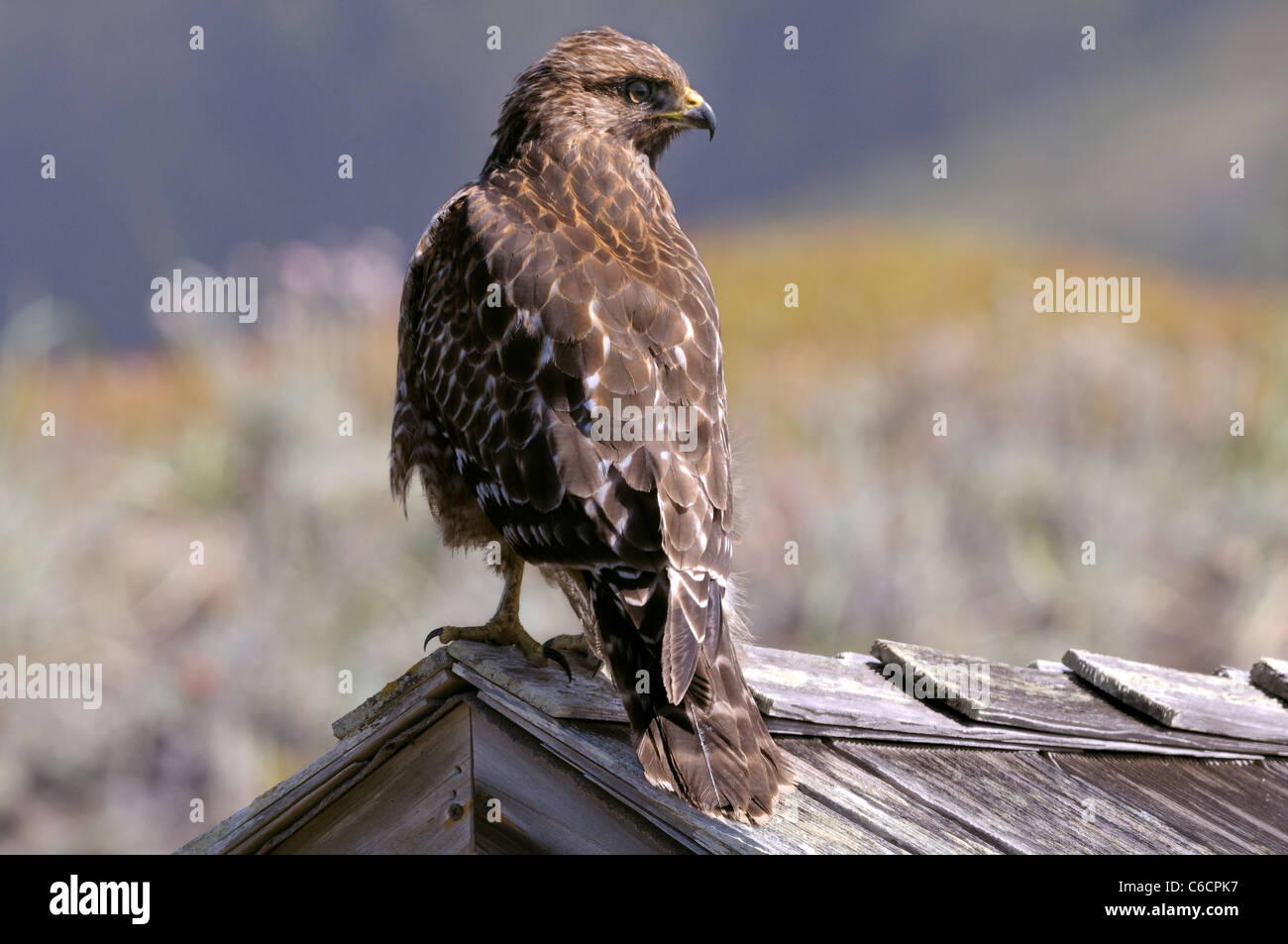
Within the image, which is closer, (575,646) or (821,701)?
(821,701)

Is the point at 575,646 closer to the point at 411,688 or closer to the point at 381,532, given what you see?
the point at 411,688

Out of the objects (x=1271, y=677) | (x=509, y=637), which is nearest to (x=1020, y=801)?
(x=509, y=637)

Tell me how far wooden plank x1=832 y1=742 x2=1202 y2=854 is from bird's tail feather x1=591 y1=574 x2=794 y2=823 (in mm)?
394

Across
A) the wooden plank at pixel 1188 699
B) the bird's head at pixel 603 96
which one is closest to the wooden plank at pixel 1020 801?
the wooden plank at pixel 1188 699

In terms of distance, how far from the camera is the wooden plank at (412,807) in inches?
125

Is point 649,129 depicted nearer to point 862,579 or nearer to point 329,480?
point 329,480

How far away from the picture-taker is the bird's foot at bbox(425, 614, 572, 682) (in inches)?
137

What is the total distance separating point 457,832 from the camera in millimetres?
3170

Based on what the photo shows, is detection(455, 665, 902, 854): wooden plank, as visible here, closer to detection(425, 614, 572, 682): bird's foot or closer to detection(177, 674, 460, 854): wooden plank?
detection(177, 674, 460, 854): wooden plank

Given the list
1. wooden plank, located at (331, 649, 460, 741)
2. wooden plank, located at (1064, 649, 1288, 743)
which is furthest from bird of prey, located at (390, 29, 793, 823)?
wooden plank, located at (1064, 649, 1288, 743)

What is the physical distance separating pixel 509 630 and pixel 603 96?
165cm

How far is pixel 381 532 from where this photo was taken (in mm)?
9500
